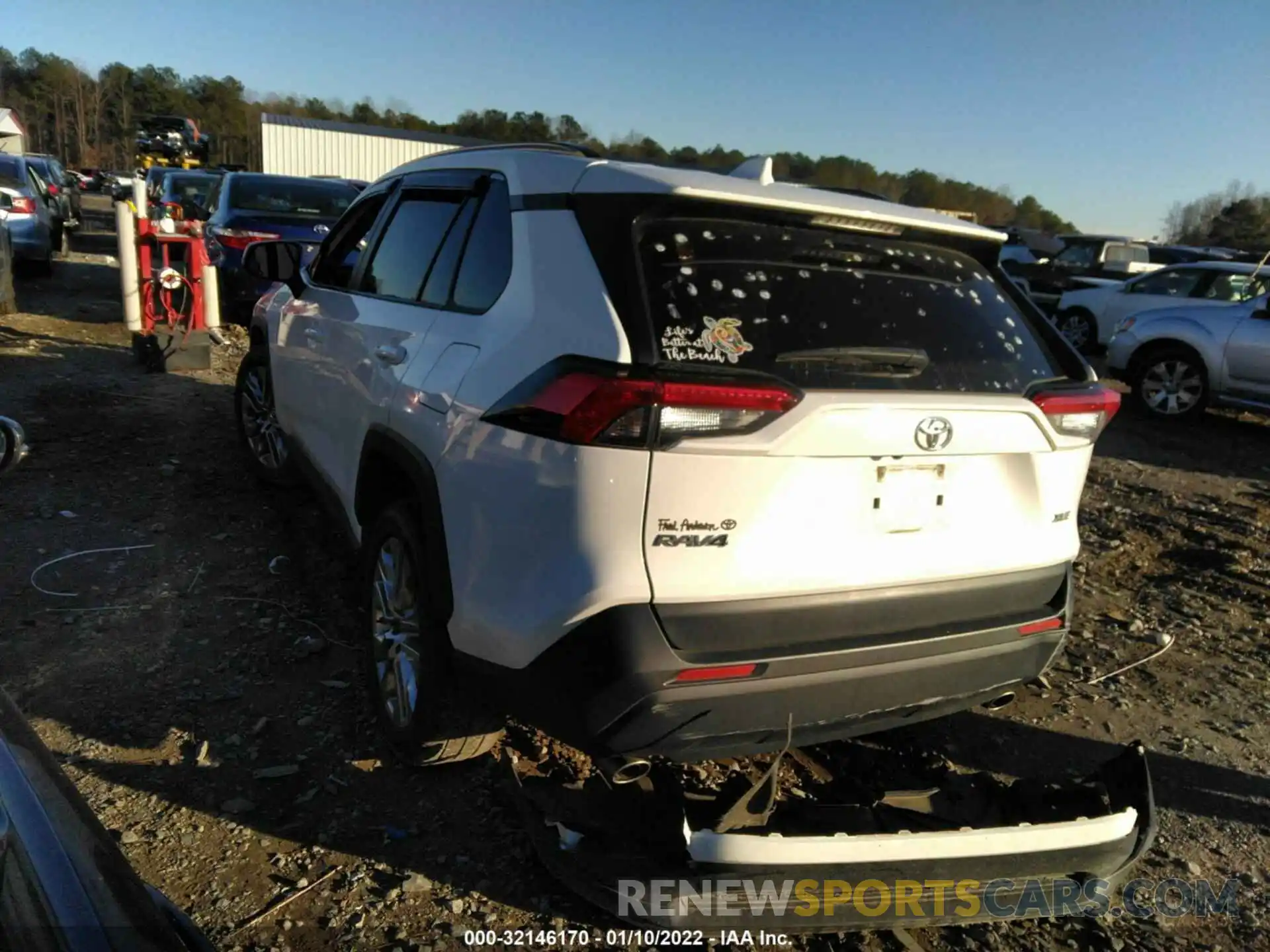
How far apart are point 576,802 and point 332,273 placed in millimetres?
2735

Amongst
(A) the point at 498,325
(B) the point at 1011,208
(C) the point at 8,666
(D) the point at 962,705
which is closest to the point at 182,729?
(C) the point at 8,666

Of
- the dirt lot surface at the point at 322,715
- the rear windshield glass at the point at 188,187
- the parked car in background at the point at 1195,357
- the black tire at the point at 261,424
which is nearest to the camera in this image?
the dirt lot surface at the point at 322,715

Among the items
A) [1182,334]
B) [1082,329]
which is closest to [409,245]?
[1182,334]

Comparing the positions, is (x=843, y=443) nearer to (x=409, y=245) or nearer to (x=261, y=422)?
(x=409, y=245)

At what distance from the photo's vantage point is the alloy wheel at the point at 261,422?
5.45 meters

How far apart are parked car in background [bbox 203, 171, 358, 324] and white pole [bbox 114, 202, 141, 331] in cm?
97

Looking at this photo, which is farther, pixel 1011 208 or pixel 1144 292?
pixel 1011 208

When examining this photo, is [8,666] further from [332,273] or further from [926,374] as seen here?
[926,374]

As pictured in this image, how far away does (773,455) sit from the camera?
2.23 m

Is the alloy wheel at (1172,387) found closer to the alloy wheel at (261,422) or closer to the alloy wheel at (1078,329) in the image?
the alloy wheel at (1078,329)

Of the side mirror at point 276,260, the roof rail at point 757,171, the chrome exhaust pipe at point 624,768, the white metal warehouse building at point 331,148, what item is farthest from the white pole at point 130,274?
the white metal warehouse building at point 331,148

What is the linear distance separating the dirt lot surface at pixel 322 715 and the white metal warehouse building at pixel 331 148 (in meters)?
24.8

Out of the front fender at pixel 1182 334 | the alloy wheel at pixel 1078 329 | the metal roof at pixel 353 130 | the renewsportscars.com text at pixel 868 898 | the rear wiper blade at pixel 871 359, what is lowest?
the renewsportscars.com text at pixel 868 898

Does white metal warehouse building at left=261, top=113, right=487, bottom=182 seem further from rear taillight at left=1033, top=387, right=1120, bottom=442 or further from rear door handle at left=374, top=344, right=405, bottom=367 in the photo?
rear taillight at left=1033, top=387, right=1120, bottom=442
